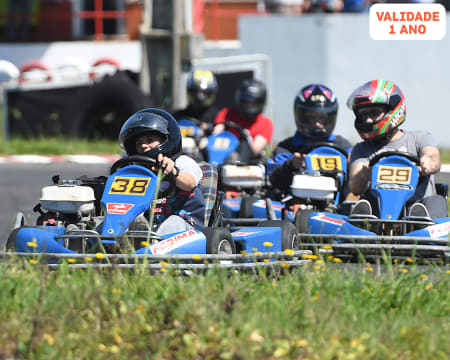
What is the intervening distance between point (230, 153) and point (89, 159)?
3869 mm

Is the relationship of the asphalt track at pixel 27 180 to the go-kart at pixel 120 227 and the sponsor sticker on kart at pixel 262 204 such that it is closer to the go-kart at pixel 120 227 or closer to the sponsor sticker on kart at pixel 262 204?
the sponsor sticker on kart at pixel 262 204

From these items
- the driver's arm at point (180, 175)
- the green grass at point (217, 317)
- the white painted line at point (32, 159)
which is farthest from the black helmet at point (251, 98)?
the green grass at point (217, 317)

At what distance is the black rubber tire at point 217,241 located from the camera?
215 inches

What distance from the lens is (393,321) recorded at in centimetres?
409

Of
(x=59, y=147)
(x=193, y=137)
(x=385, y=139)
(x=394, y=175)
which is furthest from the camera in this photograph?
(x=59, y=147)

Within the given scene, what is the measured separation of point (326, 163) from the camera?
7539 mm

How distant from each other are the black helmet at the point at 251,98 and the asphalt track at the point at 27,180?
1.57 m

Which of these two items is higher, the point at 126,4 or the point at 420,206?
the point at 126,4

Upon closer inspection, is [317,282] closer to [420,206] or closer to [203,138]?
[420,206]

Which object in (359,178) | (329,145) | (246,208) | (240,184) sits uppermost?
(329,145)

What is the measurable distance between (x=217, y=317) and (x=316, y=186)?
3.29 metres

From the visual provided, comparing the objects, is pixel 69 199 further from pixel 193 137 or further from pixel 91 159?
pixel 91 159

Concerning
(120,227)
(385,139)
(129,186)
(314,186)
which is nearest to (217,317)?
(120,227)

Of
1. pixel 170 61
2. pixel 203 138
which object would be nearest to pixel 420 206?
pixel 203 138
